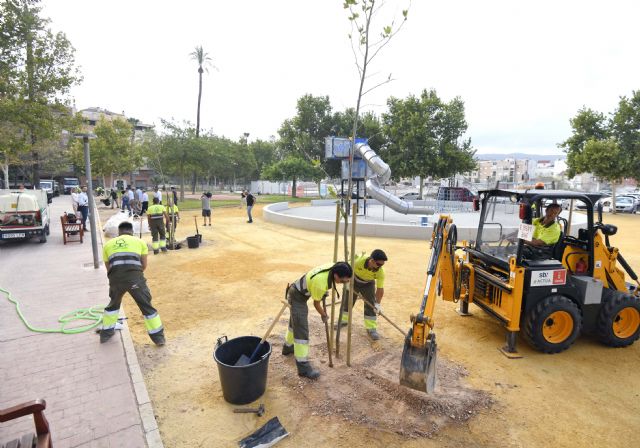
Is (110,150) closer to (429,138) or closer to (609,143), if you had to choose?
(429,138)

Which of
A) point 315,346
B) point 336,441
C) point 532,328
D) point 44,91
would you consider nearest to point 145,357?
point 315,346

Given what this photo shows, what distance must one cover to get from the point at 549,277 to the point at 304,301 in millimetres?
3436

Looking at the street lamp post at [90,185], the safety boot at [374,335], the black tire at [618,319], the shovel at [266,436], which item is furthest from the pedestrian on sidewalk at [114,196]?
the black tire at [618,319]

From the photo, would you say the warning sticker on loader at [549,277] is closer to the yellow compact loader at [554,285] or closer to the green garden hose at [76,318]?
the yellow compact loader at [554,285]

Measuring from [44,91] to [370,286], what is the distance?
16888 mm

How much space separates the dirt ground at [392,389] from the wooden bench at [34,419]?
113 centimetres

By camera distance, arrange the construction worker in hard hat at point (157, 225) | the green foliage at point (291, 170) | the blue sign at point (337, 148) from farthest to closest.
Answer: the green foliage at point (291, 170), the blue sign at point (337, 148), the construction worker in hard hat at point (157, 225)

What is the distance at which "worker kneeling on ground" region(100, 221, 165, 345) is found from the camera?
16.8 feet

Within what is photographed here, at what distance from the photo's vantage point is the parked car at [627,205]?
86.4 feet

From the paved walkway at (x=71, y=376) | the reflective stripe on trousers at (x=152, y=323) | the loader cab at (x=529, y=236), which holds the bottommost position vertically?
the paved walkway at (x=71, y=376)

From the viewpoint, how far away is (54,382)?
4.27 m

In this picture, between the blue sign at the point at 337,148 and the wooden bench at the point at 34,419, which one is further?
the blue sign at the point at 337,148

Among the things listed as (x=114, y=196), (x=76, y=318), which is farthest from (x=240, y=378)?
(x=114, y=196)

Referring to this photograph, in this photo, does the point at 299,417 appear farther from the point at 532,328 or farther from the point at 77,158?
the point at 77,158
